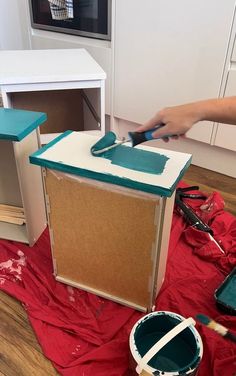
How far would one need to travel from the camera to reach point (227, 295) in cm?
108

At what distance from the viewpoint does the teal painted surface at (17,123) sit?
1.04m

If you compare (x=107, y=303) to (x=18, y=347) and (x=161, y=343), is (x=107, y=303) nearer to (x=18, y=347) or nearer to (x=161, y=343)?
(x=18, y=347)

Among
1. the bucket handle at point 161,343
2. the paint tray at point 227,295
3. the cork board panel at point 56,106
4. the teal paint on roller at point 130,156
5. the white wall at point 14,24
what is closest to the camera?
the bucket handle at point 161,343

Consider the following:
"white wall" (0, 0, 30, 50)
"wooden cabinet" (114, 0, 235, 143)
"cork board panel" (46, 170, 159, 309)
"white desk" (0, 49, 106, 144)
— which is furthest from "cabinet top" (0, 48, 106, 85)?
"white wall" (0, 0, 30, 50)

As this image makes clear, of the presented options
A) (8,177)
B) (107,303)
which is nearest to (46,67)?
(8,177)

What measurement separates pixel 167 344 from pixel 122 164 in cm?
47

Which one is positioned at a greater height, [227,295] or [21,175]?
[21,175]

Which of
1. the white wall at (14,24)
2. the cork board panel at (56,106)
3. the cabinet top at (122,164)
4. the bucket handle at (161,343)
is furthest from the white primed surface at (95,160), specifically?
the white wall at (14,24)

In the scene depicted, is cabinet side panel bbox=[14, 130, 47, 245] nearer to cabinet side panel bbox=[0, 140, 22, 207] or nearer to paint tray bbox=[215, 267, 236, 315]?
cabinet side panel bbox=[0, 140, 22, 207]

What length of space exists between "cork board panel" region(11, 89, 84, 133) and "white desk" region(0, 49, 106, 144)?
0.21 metres

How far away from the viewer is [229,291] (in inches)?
43.4

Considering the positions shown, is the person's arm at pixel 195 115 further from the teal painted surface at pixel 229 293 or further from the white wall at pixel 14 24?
the white wall at pixel 14 24

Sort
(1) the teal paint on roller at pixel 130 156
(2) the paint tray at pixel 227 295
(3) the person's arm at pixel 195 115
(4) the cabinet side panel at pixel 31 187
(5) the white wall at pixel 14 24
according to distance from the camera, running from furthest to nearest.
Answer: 1. (5) the white wall at pixel 14 24
2. (4) the cabinet side panel at pixel 31 187
3. (2) the paint tray at pixel 227 295
4. (1) the teal paint on roller at pixel 130 156
5. (3) the person's arm at pixel 195 115

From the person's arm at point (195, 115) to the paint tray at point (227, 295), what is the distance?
1.79 ft
